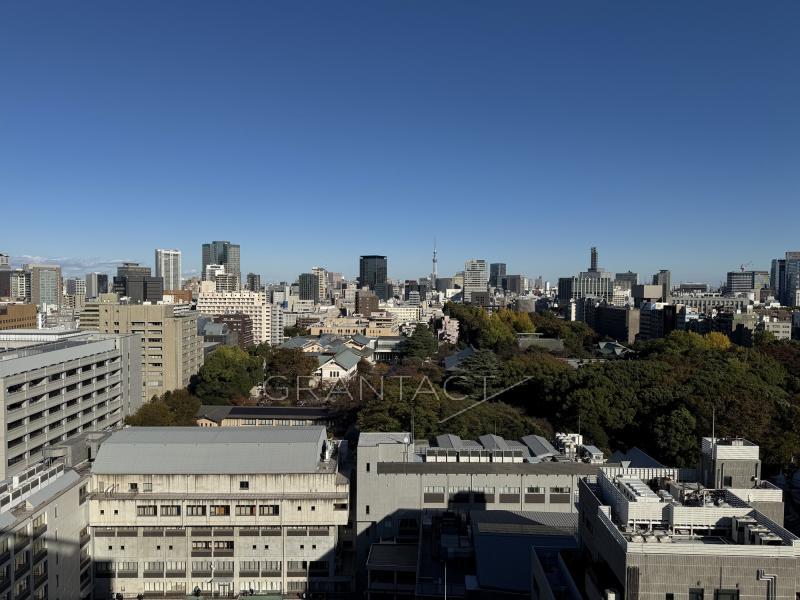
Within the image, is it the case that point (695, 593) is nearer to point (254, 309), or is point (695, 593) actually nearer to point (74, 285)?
point (254, 309)

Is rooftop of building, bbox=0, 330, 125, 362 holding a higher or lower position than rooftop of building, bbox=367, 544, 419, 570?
higher

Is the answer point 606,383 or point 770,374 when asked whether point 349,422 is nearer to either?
point 606,383

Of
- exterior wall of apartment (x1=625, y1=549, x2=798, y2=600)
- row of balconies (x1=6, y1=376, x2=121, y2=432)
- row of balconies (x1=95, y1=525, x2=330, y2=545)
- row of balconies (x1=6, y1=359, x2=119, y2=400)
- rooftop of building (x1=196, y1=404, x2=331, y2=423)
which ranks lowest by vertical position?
rooftop of building (x1=196, y1=404, x2=331, y2=423)

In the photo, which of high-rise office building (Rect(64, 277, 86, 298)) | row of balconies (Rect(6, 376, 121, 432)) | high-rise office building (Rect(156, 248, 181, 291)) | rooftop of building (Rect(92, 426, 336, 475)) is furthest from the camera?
high-rise office building (Rect(156, 248, 181, 291))

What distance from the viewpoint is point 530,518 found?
12.6 metres

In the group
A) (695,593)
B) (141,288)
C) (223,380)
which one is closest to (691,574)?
(695,593)

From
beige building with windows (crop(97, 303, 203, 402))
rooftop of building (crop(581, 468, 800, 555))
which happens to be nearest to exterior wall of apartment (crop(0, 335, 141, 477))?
beige building with windows (crop(97, 303, 203, 402))

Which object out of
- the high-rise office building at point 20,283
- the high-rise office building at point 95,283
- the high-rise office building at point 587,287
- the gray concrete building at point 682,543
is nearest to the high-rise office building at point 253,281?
the high-rise office building at point 95,283

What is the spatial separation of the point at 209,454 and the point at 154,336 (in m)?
Result: 18.6

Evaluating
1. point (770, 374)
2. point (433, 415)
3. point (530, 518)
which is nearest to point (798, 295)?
point (770, 374)

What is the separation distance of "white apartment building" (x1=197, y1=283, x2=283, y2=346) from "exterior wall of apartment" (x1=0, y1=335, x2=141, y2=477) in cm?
3504

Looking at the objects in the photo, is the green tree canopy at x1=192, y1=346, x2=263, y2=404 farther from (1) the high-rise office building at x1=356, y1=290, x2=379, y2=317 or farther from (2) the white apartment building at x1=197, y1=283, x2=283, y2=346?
(1) the high-rise office building at x1=356, y1=290, x2=379, y2=317

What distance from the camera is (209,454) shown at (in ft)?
47.4

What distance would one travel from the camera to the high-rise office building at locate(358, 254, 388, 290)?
13550 centimetres
